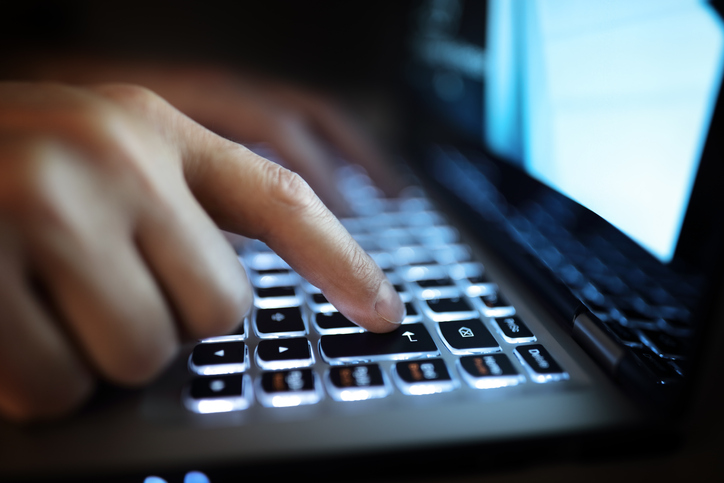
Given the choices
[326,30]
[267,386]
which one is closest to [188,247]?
[267,386]

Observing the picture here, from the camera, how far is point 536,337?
0.38 metres

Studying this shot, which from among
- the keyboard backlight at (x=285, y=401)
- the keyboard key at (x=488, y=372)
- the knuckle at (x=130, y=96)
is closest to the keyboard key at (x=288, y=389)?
the keyboard backlight at (x=285, y=401)

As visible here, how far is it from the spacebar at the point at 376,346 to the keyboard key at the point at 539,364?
64 mm

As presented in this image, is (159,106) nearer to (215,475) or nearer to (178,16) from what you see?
(215,475)

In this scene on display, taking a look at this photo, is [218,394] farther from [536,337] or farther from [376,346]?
[536,337]

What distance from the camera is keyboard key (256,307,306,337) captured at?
0.38 metres

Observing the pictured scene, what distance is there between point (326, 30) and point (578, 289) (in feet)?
3.07

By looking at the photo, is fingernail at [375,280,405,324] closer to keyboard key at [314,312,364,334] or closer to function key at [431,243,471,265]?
keyboard key at [314,312,364,334]

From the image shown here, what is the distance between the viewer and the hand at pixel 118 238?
0.82ft

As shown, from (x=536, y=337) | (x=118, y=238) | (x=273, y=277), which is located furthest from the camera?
(x=273, y=277)

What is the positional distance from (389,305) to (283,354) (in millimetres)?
84

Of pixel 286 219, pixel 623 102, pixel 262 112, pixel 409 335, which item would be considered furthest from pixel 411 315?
pixel 262 112

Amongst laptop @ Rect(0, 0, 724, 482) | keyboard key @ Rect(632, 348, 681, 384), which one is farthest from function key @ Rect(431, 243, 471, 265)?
keyboard key @ Rect(632, 348, 681, 384)

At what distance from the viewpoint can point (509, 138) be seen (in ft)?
2.01
